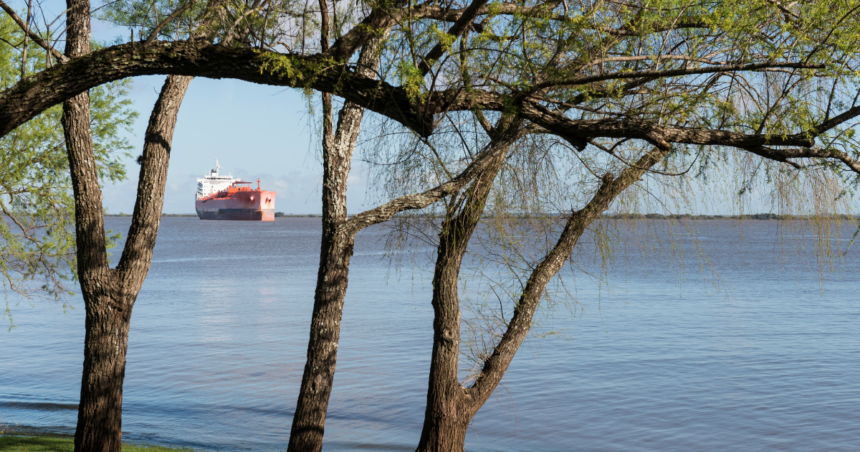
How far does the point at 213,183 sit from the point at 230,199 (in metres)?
5.42

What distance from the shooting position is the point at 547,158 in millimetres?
5762

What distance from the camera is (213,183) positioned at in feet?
359

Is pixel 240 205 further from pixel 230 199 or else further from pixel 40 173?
pixel 40 173

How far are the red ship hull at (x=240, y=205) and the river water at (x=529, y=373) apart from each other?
83675mm

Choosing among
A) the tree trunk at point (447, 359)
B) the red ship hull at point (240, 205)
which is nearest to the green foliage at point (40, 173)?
the tree trunk at point (447, 359)

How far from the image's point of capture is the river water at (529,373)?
31.0ft

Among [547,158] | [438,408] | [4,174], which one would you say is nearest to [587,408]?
[438,408]

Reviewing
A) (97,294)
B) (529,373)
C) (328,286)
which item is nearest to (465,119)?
(328,286)

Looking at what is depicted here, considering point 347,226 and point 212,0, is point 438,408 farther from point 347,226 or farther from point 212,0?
point 212,0

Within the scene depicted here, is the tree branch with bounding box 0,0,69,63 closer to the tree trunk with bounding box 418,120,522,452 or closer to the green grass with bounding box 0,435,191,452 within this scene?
the tree trunk with bounding box 418,120,522,452

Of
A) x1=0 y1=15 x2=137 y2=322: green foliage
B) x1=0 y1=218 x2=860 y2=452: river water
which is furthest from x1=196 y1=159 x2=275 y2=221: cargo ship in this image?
x1=0 y1=15 x2=137 y2=322: green foliage

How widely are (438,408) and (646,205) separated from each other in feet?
8.75

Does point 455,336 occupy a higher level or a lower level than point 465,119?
lower

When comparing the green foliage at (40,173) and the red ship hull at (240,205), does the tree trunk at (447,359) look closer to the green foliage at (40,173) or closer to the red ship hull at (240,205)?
the green foliage at (40,173)
